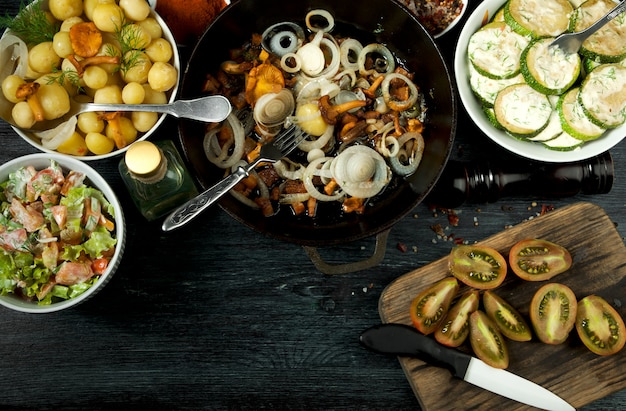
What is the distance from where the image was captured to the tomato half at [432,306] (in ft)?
6.07

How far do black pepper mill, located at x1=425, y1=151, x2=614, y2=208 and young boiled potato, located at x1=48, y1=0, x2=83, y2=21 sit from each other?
128cm

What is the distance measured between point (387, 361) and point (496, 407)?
0.39 metres

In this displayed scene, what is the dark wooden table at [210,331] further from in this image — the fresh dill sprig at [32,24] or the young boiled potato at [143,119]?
the fresh dill sprig at [32,24]

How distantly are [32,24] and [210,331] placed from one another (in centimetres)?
112

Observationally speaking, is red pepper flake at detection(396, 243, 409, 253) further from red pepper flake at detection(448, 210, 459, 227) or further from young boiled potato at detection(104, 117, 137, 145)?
young boiled potato at detection(104, 117, 137, 145)

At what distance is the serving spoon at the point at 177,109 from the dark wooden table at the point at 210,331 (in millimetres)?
274

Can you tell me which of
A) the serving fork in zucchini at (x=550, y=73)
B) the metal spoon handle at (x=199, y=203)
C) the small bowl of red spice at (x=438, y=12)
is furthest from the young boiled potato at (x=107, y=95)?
the serving fork in zucchini at (x=550, y=73)

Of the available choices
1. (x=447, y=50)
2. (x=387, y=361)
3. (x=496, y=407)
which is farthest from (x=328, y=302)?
(x=447, y=50)

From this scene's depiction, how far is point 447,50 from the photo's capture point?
204cm

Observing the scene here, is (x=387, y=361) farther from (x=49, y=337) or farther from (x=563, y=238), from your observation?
(x=49, y=337)

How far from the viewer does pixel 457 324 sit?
1854mm

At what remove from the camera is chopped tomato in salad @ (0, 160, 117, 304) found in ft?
5.49

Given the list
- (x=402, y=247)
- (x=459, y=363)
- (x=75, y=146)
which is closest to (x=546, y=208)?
(x=402, y=247)

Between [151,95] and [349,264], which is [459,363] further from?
[151,95]
